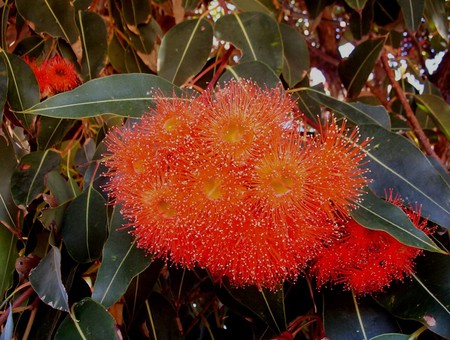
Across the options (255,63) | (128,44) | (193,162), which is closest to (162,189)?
(193,162)

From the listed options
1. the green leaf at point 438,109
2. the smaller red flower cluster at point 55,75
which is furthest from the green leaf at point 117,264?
Answer: the green leaf at point 438,109

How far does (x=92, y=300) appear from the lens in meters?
0.90

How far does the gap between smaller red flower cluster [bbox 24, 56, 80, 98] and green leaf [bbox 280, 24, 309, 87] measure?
473 mm

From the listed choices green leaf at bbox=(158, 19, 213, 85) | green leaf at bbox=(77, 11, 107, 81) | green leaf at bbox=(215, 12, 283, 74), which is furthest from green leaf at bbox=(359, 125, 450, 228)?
green leaf at bbox=(77, 11, 107, 81)

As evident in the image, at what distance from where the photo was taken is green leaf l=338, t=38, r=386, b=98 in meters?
1.37

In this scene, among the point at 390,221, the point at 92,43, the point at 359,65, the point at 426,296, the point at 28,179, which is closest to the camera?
the point at 390,221

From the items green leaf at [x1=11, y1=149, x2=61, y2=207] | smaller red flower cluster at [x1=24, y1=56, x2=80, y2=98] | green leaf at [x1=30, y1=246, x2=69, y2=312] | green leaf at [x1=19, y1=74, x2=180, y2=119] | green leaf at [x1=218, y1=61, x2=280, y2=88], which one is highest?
green leaf at [x1=218, y1=61, x2=280, y2=88]

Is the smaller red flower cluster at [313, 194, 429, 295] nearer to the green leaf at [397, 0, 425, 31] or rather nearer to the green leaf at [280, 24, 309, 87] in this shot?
the green leaf at [280, 24, 309, 87]

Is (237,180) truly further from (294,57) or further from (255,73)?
(294,57)

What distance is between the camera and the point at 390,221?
0.88m

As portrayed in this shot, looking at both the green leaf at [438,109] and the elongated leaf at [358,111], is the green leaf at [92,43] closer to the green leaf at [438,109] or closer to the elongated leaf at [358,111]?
the elongated leaf at [358,111]

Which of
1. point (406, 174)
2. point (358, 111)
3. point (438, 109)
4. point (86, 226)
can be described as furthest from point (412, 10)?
point (86, 226)

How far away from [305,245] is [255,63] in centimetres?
35

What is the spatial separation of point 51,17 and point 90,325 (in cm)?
67
